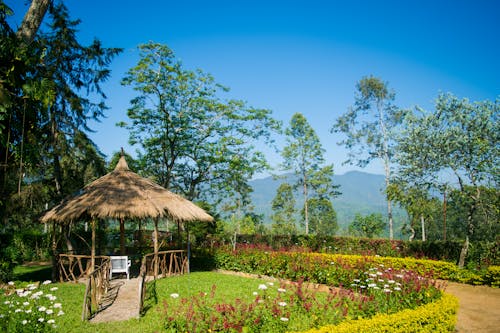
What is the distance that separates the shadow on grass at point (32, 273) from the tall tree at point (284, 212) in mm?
21560

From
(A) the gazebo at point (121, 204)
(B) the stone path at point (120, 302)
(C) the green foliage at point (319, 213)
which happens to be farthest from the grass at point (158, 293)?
(C) the green foliage at point (319, 213)

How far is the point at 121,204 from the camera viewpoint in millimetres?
10945

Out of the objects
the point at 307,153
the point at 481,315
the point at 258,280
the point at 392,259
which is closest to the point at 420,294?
the point at 481,315

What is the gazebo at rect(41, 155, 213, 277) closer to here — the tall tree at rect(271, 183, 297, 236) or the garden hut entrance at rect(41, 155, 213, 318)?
the garden hut entrance at rect(41, 155, 213, 318)

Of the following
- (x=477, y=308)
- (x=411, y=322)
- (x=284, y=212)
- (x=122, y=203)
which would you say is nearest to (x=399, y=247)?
(x=477, y=308)

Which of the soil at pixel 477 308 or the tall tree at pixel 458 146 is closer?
the soil at pixel 477 308

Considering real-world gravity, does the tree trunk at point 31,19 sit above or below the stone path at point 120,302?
above

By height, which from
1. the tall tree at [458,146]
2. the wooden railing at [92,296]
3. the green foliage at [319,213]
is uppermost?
the tall tree at [458,146]

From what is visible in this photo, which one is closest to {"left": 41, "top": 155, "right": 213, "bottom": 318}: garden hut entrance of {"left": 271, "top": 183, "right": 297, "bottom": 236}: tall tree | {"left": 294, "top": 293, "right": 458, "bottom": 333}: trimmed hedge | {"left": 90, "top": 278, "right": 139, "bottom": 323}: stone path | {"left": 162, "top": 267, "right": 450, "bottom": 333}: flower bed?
{"left": 90, "top": 278, "right": 139, "bottom": 323}: stone path

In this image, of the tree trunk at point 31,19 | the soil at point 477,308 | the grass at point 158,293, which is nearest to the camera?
the grass at point 158,293

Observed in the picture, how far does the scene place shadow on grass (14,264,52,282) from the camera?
11.6 m

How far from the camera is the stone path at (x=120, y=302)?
716 cm

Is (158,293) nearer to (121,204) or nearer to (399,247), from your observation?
(121,204)

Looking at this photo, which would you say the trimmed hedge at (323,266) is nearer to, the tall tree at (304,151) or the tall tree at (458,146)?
the tall tree at (458,146)
